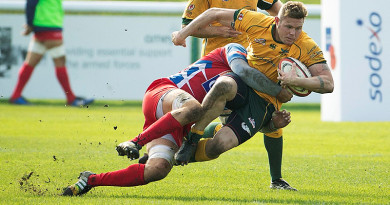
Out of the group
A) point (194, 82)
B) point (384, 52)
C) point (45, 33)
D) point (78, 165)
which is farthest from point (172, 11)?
point (194, 82)

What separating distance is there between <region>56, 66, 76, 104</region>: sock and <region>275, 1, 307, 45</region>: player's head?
13.0 meters

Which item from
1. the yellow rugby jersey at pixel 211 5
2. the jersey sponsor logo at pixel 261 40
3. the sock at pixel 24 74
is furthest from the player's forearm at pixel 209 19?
the sock at pixel 24 74

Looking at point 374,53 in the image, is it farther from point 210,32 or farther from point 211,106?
point 211,106

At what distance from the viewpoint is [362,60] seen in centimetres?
1772

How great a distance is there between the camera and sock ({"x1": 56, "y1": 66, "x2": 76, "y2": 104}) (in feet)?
65.5

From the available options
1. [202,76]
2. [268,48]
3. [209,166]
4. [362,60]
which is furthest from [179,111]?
[362,60]

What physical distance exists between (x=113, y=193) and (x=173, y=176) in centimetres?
151

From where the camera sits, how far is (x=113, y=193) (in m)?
7.57

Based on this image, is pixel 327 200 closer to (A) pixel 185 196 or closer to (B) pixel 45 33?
(A) pixel 185 196

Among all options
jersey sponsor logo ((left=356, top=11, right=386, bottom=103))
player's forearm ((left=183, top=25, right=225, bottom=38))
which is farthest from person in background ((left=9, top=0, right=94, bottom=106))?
player's forearm ((left=183, top=25, right=225, bottom=38))

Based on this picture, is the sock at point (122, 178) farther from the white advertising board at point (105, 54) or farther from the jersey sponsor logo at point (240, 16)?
the white advertising board at point (105, 54)

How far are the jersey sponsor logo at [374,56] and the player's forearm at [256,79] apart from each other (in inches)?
414

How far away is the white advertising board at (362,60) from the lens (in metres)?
17.7

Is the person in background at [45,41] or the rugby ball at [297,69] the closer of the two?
the rugby ball at [297,69]
